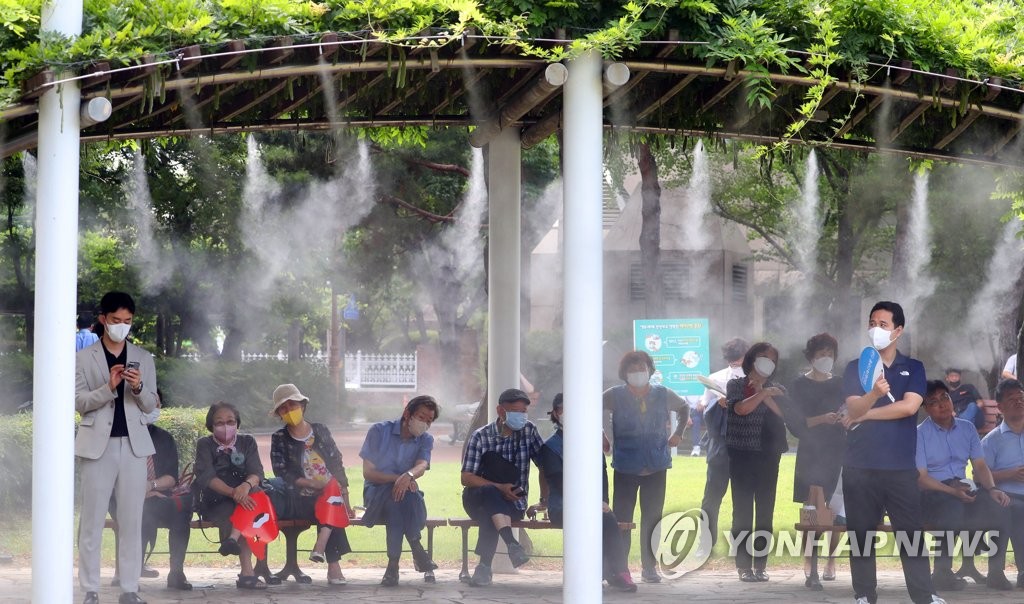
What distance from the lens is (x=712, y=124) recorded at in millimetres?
7602

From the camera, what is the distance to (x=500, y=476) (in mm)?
8148

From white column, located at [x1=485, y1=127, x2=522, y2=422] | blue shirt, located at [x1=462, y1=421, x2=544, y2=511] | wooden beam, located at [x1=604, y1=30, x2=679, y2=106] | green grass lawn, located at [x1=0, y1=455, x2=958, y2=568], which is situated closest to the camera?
wooden beam, located at [x1=604, y1=30, x2=679, y2=106]

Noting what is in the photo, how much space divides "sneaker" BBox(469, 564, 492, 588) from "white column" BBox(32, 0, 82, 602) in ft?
10.2

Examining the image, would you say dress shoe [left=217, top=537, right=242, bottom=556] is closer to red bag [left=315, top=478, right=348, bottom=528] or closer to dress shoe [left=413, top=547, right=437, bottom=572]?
red bag [left=315, top=478, right=348, bottom=528]

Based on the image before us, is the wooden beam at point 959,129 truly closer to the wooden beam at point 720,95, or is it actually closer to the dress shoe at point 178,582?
the wooden beam at point 720,95

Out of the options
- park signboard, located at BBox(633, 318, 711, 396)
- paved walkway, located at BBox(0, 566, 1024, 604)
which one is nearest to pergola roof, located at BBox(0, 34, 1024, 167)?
paved walkway, located at BBox(0, 566, 1024, 604)

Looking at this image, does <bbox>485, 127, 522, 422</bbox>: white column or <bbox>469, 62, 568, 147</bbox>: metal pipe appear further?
<bbox>485, 127, 522, 422</bbox>: white column

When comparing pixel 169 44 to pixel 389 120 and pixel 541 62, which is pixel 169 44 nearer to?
pixel 541 62

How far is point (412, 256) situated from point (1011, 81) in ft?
39.8

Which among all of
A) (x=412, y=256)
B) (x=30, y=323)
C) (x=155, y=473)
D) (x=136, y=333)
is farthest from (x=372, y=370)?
(x=155, y=473)

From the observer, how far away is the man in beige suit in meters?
6.64

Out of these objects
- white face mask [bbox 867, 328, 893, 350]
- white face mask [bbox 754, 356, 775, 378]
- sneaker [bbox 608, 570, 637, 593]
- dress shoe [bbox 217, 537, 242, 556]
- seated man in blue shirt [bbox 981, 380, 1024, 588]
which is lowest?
sneaker [bbox 608, 570, 637, 593]

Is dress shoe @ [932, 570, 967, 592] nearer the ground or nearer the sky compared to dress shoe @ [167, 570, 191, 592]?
nearer the ground

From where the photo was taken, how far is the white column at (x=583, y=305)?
5926mm
